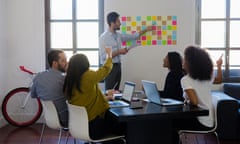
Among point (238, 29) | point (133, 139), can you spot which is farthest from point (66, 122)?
point (238, 29)

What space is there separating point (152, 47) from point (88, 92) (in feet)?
8.58

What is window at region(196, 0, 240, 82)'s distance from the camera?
5441 mm

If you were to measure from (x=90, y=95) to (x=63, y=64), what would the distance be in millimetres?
787

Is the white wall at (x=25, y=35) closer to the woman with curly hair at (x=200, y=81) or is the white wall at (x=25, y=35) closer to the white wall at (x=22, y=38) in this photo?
the white wall at (x=22, y=38)

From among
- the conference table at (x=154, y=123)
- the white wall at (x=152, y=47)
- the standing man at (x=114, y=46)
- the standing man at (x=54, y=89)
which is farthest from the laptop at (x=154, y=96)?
the white wall at (x=152, y=47)

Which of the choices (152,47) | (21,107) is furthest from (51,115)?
(152,47)

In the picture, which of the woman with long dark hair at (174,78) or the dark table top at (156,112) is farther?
the woman with long dark hair at (174,78)

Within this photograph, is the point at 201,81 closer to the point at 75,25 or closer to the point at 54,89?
the point at 54,89

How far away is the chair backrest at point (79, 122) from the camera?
2880mm

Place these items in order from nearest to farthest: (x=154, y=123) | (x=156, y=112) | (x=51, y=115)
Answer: (x=156, y=112) → (x=154, y=123) → (x=51, y=115)

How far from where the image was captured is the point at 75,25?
561 centimetres

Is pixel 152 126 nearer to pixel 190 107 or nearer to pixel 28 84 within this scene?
pixel 190 107

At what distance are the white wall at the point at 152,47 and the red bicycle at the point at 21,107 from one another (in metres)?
1.62

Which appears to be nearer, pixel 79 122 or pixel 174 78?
pixel 79 122
